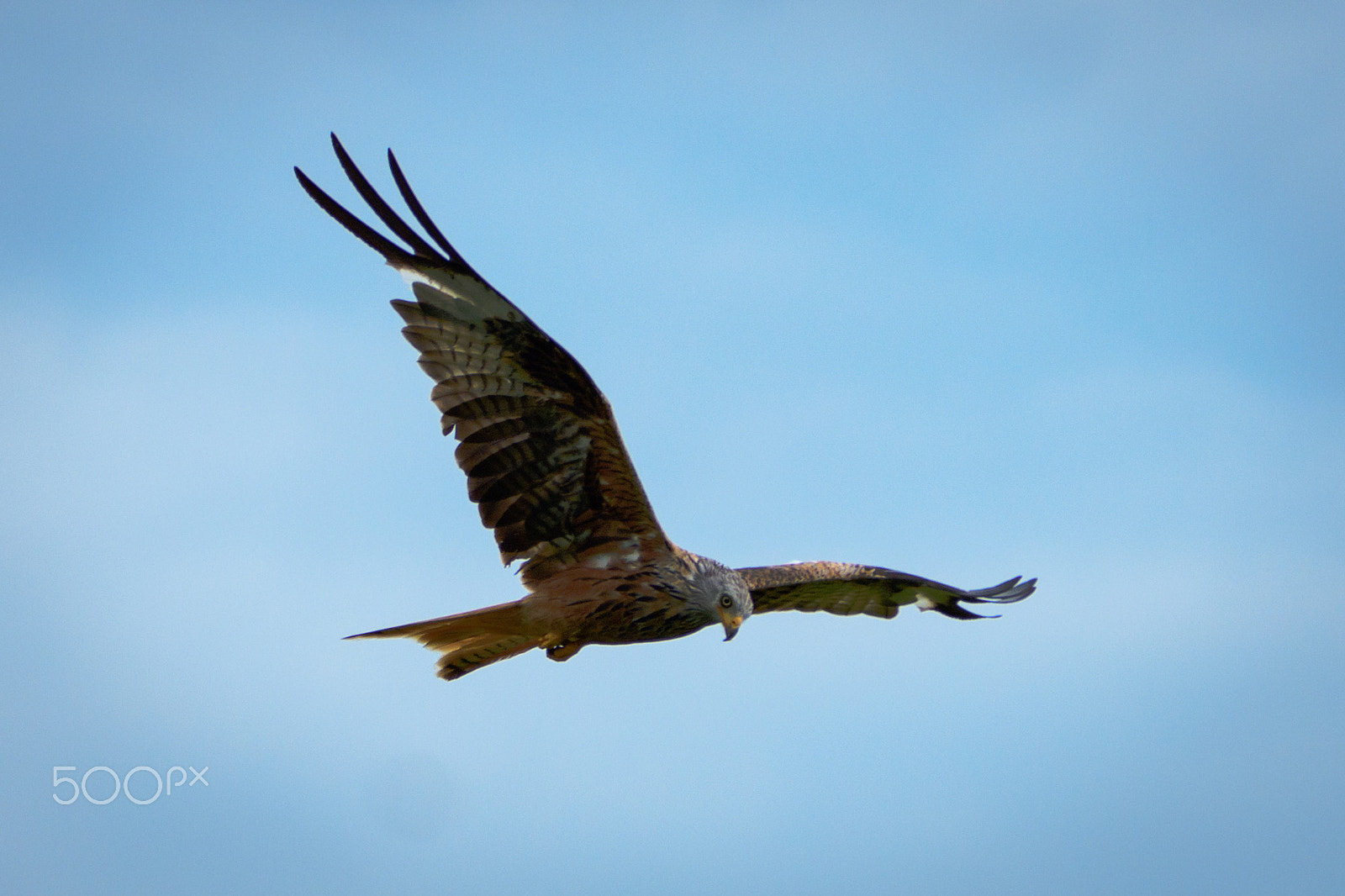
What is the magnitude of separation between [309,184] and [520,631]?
2817 millimetres

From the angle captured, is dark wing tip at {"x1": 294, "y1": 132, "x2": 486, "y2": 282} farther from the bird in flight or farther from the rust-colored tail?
the rust-colored tail

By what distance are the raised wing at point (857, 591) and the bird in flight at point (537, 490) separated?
1.13m

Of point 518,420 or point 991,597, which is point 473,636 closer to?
point 518,420

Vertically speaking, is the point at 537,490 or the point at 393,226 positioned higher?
the point at 393,226

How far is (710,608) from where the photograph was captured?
23.9 feet

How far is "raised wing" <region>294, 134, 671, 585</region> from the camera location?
22.6 ft

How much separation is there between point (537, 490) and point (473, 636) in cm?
95

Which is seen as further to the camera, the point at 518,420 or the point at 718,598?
the point at 718,598

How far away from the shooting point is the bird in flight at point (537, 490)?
6.93 m

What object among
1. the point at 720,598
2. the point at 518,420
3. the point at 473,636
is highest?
the point at 518,420

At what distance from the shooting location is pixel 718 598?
7.29 metres

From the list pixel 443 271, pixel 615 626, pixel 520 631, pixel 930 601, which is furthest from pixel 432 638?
pixel 930 601

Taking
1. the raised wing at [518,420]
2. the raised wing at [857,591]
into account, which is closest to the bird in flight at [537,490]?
the raised wing at [518,420]

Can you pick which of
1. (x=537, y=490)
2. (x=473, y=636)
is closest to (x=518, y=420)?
(x=537, y=490)
